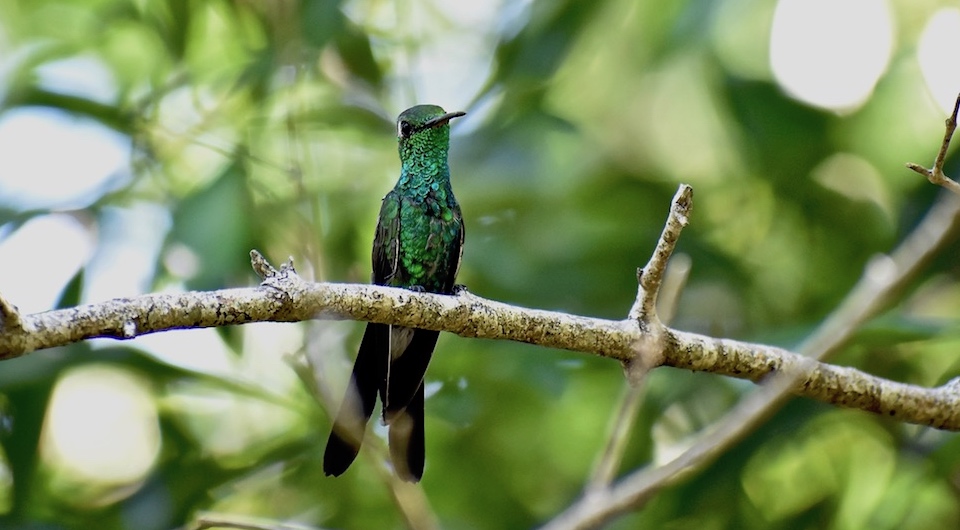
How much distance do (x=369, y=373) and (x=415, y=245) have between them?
0.80 metres

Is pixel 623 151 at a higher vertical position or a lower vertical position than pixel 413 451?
higher

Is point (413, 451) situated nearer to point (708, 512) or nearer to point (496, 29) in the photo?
point (708, 512)

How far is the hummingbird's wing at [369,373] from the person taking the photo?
12.1 feet

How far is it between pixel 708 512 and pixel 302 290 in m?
3.04

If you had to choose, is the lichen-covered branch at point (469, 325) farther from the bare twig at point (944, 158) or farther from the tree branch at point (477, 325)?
the bare twig at point (944, 158)

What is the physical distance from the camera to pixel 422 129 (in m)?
4.79

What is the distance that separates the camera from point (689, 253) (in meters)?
5.85

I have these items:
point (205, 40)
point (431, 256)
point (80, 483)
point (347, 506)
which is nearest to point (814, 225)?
point (431, 256)

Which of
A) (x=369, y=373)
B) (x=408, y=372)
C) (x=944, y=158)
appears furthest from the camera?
(x=408, y=372)

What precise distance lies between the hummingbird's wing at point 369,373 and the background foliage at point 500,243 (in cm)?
35

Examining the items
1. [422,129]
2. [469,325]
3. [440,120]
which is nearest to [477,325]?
[469,325]

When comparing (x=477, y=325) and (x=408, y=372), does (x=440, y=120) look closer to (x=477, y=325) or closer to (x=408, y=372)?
(x=408, y=372)

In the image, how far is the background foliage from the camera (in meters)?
5.13

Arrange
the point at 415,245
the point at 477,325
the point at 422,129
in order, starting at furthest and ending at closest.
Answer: the point at 422,129 < the point at 415,245 < the point at 477,325
